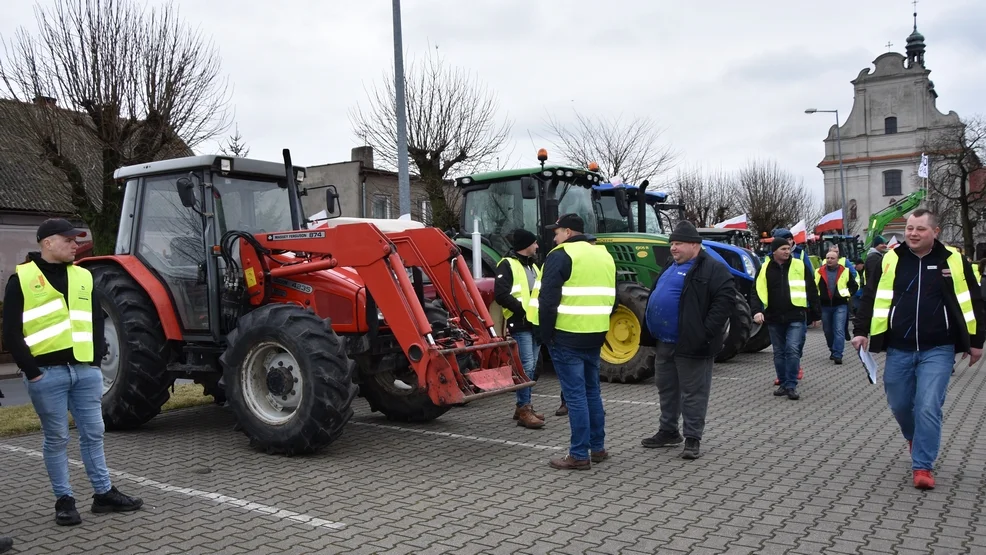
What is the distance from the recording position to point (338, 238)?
22.5ft

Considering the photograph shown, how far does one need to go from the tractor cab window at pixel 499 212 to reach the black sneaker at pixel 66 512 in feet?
22.2

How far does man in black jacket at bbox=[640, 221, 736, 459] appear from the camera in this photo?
632cm

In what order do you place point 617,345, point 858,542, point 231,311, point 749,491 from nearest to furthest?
point 858,542
point 749,491
point 231,311
point 617,345

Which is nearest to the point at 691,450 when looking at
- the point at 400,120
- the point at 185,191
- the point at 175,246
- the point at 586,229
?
the point at 185,191

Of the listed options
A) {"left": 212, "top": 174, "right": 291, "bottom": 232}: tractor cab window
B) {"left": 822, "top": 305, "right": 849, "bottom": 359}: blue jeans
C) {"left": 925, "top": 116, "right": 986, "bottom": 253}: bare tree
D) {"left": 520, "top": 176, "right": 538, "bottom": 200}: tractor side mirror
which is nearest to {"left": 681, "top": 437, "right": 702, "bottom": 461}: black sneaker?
{"left": 212, "top": 174, "right": 291, "bottom": 232}: tractor cab window

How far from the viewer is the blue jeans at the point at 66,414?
16.3ft

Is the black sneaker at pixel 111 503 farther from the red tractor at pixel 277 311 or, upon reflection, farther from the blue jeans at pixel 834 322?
the blue jeans at pixel 834 322

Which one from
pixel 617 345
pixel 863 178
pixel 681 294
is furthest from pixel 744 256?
pixel 863 178

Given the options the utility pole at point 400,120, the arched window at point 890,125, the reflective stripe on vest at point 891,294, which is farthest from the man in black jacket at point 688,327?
the arched window at point 890,125

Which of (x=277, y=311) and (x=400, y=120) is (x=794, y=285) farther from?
(x=400, y=120)

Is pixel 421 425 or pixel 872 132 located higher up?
pixel 872 132

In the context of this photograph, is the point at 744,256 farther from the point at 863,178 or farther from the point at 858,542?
the point at 863,178

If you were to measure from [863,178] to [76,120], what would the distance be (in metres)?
55.6

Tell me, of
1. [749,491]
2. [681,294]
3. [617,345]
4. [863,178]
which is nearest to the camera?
[749,491]
